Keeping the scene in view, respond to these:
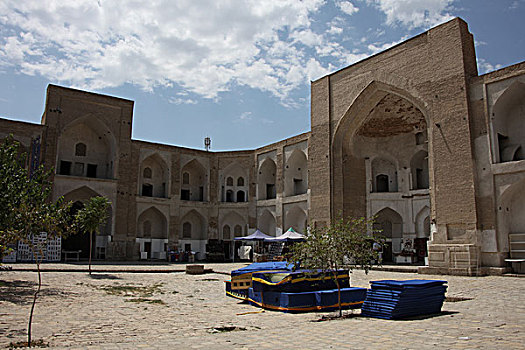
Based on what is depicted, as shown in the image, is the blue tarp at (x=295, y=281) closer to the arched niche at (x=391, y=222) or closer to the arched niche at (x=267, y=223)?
the arched niche at (x=391, y=222)

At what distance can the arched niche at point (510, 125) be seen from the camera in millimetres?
16062

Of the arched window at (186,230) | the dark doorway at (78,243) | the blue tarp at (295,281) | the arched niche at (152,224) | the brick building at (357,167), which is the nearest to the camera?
the blue tarp at (295,281)

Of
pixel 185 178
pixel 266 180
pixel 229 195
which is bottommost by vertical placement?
pixel 229 195

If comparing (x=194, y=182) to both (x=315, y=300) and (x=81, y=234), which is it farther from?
(x=315, y=300)

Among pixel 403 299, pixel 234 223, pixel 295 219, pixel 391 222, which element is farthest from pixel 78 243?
pixel 403 299

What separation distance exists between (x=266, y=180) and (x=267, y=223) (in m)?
2.97

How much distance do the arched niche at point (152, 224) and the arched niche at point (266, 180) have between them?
676 cm

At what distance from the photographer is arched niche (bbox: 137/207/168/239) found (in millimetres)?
29375

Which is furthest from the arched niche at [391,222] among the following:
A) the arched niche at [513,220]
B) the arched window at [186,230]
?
the arched window at [186,230]

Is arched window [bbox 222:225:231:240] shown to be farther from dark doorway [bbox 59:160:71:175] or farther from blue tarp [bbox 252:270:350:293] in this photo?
blue tarp [bbox 252:270:350:293]

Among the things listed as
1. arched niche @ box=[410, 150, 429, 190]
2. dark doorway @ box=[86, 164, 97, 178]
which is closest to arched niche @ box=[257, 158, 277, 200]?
arched niche @ box=[410, 150, 429, 190]

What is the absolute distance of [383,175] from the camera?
2844cm

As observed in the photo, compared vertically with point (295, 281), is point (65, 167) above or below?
above

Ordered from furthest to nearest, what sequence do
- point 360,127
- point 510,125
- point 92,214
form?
point 360,127, point 510,125, point 92,214
